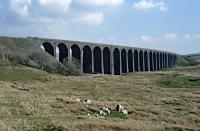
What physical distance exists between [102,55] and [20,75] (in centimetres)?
5605

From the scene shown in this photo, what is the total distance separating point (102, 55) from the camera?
118188mm

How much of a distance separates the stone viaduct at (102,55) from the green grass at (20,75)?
26.2 metres

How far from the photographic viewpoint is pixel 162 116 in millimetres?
28906

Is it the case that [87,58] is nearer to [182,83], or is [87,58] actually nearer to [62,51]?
[62,51]

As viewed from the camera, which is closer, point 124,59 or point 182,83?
point 182,83

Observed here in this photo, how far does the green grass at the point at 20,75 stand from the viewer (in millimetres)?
60278

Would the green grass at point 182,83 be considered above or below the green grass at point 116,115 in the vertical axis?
below

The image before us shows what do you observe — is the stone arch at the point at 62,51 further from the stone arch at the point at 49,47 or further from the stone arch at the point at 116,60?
the stone arch at the point at 116,60

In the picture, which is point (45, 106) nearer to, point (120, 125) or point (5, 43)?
point (120, 125)

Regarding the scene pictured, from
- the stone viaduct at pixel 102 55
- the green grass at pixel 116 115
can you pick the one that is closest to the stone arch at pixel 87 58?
the stone viaduct at pixel 102 55

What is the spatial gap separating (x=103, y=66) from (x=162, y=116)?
298 feet

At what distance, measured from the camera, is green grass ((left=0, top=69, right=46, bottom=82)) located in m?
60.3

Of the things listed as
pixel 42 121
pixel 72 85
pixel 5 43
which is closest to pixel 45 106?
pixel 42 121

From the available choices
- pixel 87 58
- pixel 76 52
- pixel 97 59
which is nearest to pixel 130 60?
pixel 97 59
